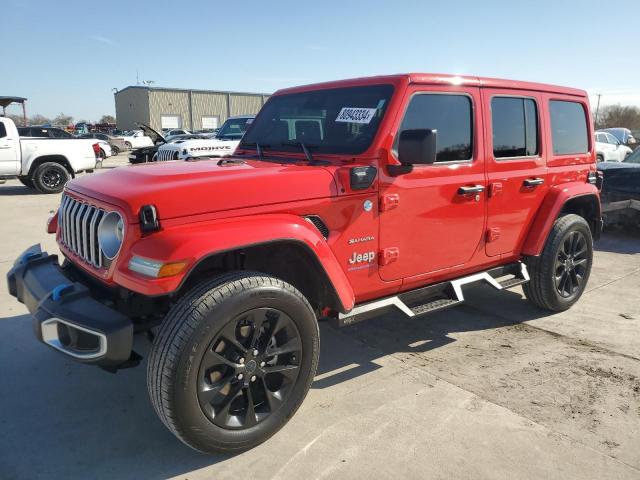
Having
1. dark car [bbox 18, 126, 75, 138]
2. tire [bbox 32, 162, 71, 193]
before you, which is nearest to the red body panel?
tire [bbox 32, 162, 71, 193]

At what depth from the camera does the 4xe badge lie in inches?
120

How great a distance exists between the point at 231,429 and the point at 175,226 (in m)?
1.05

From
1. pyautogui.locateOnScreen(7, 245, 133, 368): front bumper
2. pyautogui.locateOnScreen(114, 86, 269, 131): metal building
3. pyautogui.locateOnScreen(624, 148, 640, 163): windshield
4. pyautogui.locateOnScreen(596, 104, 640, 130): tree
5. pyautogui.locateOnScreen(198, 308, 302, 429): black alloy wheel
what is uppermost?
pyautogui.locateOnScreen(114, 86, 269, 131): metal building

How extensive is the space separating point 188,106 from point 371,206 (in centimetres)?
5554

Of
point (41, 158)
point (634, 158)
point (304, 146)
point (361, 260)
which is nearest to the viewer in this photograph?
point (361, 260)

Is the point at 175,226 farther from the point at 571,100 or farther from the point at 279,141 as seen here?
the point at 571,100

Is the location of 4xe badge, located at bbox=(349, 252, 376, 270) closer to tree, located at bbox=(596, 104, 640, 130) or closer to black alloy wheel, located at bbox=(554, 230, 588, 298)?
black alloy wheel, located at bbox=(554, 230, 588, 298)

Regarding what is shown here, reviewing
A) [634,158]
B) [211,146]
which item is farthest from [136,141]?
[634,158]

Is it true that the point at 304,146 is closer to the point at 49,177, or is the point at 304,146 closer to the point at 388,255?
the point at 388,255

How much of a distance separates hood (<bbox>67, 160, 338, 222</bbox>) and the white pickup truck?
33.6 ft

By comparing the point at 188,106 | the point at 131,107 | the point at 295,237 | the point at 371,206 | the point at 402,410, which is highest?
the point at 131,107

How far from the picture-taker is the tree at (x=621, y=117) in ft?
173

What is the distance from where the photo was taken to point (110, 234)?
8.34 ft

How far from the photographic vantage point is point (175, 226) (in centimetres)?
243
